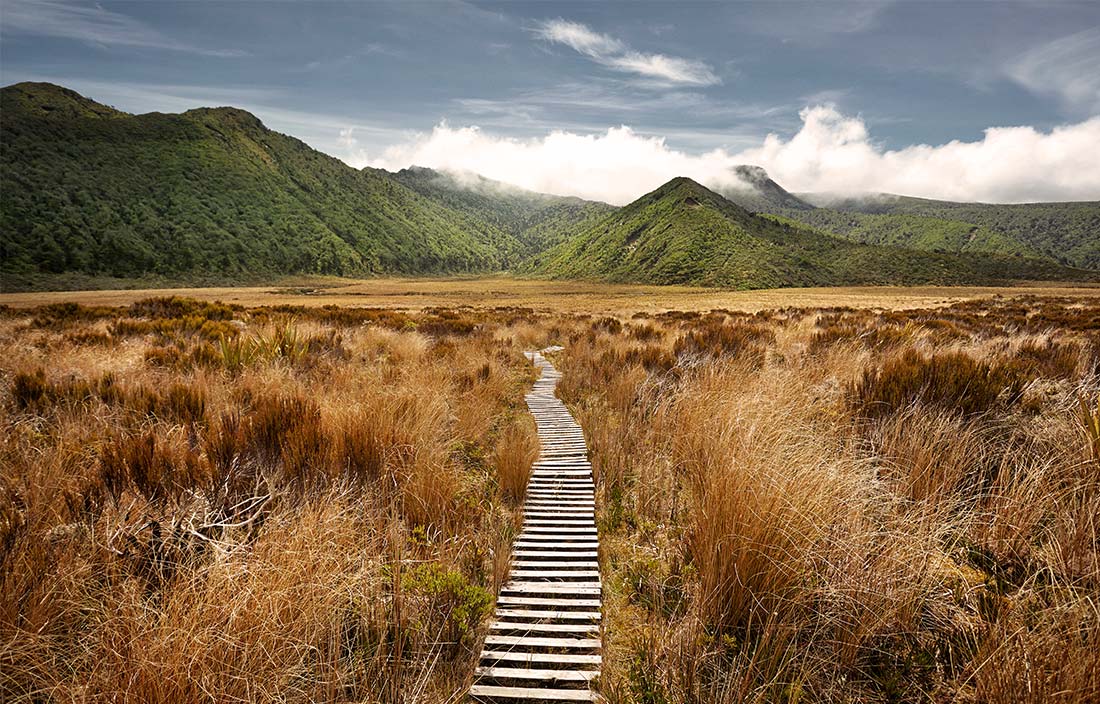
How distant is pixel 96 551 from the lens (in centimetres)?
264

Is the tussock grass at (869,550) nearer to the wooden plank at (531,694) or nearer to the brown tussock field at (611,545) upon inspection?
the brown tussock field at (611,545)

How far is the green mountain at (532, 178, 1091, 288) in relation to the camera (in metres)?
137

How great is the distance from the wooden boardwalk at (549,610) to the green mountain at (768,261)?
129771mm

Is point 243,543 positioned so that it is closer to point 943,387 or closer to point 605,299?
point 943,387

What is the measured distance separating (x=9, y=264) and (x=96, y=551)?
492 ft

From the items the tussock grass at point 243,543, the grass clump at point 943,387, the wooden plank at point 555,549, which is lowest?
the wooden plank at point 555,549

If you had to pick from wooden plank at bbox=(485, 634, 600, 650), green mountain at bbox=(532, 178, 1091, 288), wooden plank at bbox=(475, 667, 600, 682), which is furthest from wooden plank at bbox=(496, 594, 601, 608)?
green mountain at bbox=(532, 178, 1091, 288)

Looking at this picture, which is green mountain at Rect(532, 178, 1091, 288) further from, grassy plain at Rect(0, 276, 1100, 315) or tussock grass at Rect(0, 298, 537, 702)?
tussock grass at Rect(0, 298, 537, 702)

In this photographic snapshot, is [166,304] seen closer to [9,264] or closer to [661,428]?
[661,428]

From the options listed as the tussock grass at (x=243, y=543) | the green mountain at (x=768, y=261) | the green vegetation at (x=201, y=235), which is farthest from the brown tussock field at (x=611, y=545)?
the green vegetation at (x=201, y=235)

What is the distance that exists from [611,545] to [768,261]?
161m

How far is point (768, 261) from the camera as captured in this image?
146125mm

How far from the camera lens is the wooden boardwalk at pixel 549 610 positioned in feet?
8.20

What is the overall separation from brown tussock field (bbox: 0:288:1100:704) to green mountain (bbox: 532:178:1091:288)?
423 ft
